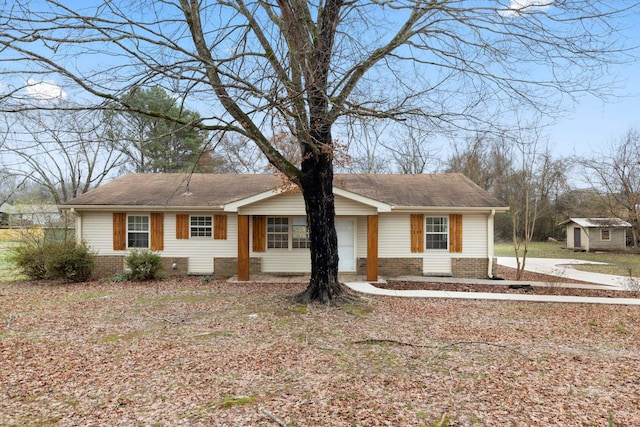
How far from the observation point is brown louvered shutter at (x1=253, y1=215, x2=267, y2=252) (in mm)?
12969

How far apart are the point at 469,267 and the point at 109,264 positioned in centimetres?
1268

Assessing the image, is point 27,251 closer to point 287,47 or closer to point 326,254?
point 326,254

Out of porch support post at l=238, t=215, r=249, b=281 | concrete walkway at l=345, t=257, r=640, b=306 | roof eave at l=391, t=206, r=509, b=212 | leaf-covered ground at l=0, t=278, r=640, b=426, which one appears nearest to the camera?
leaf-covered ground at l=0, t=278, r=640, b=426

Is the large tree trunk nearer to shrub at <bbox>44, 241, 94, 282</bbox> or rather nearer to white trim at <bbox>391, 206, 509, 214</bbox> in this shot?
white trim at <bbox>391, 206, 509, 214</bbox>

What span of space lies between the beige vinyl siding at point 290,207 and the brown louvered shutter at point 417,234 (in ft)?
6.68


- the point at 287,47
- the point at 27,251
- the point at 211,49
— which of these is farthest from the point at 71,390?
the point at 27,251

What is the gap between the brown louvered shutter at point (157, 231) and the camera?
508 inches

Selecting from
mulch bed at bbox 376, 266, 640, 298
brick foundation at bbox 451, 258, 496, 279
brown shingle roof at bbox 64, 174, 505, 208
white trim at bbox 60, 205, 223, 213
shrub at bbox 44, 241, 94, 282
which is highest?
brown shingle roof at bbox 64, 174, 505, 208

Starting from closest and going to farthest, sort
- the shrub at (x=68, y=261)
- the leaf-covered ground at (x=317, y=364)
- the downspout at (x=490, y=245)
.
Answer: the leaf-covered ground at (x=317, y=364) → the shrub at (x=68, y=261) → the downspout at (x=490, y=245)

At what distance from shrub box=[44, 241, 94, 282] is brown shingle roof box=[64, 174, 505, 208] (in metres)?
1.59

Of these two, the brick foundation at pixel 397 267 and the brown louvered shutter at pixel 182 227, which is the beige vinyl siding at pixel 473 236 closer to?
the brick foundation at pixel 397 267

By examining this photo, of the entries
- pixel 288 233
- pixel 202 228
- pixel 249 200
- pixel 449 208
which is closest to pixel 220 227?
pixel 202 228

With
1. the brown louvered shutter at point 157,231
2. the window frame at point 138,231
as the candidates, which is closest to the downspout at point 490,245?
the brown louvered shutter at point 157,231

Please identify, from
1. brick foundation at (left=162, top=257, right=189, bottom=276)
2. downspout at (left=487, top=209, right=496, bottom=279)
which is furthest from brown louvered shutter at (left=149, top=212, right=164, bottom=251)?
downspout at (left=487, top=209, right=496, bottom=279)
